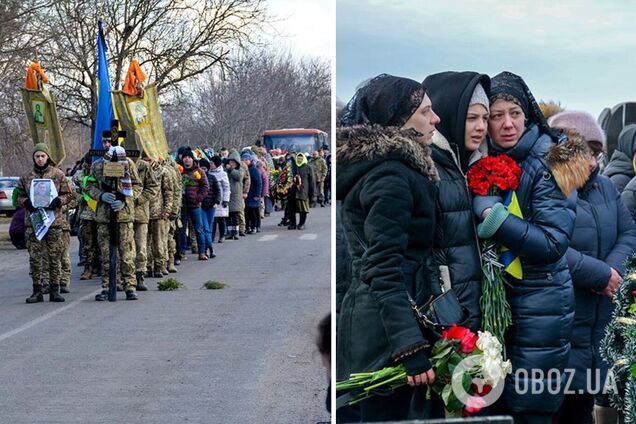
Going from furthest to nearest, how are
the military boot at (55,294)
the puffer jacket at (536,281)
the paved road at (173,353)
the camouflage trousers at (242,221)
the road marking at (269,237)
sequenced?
the camouflage trousers at (242,221) → the road marking at (269,237) → the military boot at (55,294) → the paved road at (173,353) → the puffer jacket at (536,281)

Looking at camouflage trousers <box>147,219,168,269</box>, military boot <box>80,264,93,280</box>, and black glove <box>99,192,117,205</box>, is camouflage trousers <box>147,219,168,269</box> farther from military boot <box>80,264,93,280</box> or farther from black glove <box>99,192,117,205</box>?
black glove <box>99,192,117,205</box>

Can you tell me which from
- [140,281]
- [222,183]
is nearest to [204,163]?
[222,183]

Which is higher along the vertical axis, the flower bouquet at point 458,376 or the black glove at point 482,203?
the black glove at point 482,203

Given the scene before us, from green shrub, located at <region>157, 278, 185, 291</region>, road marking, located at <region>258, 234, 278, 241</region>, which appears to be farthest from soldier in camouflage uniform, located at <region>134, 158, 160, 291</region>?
road marking, located at <region>258, 234, 278, 241</region>

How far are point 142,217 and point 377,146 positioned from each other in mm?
12151

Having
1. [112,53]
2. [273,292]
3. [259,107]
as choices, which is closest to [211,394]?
[273,292]

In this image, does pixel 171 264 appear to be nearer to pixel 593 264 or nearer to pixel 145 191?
pixel 145 191

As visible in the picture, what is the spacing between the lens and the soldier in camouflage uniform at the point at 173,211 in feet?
59.1

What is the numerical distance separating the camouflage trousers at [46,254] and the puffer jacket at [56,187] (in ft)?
0.39

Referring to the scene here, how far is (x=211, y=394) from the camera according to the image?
9414mm

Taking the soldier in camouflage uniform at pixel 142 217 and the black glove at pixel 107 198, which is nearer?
the black glove at pixel 107 198

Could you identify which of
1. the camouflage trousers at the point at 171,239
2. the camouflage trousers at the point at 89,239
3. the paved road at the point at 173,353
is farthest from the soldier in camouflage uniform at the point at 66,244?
the camouflage trousers at the point at 171,239

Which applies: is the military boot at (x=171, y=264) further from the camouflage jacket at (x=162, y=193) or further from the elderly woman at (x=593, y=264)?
the elderly woman at (x=593, y=264)

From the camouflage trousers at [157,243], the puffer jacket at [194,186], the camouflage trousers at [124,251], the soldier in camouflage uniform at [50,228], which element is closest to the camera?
the soldier in camouflage uniform at [50,228]
